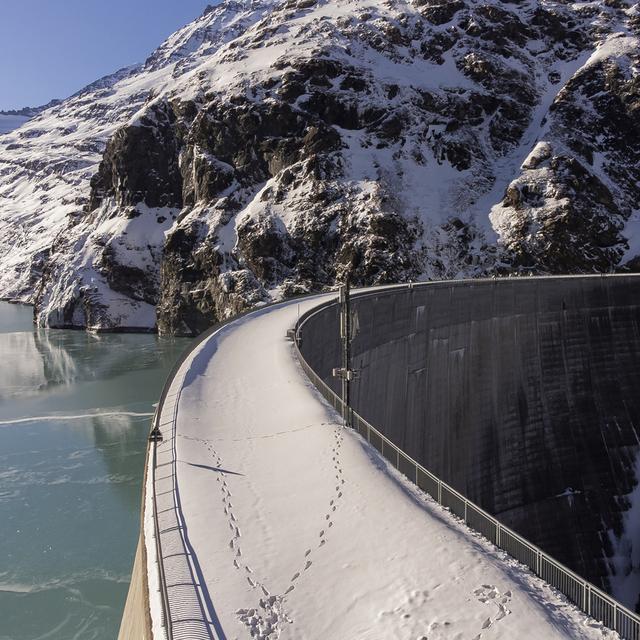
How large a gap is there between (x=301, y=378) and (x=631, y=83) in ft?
208

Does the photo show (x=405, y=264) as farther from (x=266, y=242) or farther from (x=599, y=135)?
(x=599, y=135)

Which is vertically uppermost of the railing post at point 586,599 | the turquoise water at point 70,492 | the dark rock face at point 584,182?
the dark rock face at point 584,182

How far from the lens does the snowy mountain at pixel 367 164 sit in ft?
184

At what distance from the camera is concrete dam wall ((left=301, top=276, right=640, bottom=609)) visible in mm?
26266

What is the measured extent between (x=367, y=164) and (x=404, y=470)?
5454cm

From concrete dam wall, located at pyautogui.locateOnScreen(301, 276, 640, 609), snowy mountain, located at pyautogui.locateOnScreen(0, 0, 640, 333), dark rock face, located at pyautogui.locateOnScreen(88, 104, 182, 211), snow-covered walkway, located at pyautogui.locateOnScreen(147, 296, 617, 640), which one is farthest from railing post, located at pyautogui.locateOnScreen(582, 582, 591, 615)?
dark rock face, located at pyautogui.locateOnScreen(88, 104, 182, 211)

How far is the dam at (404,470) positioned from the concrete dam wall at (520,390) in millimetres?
108

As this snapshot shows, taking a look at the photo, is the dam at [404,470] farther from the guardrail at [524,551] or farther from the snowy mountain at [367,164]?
the snowy mountain at [367,164]

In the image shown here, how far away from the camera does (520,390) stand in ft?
101

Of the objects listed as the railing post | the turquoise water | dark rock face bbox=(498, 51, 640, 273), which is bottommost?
the turquoise water

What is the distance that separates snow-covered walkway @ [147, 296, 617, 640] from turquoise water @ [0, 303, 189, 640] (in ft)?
22.1

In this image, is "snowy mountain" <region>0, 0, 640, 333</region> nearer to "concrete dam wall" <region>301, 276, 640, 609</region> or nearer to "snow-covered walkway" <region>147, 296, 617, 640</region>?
"concrete dam wall" <region>301, 276, 640, 609</region>

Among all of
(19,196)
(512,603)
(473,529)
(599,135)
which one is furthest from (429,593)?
(19,196)

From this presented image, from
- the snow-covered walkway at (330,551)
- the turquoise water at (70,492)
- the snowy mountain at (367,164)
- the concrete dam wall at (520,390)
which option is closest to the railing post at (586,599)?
the snow-covered walkway at (330,551)
